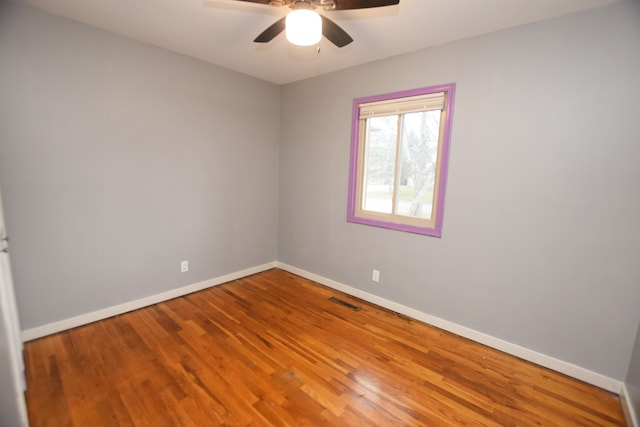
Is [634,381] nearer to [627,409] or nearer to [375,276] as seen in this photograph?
[627,409]

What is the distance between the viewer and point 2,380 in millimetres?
1096

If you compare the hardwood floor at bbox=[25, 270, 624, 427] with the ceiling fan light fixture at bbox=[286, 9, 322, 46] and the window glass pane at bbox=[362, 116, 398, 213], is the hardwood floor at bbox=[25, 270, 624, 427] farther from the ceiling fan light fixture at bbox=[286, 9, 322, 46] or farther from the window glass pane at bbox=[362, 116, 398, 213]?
the ceiling fan light fixture at bbox=[286, 9, 322, 46]

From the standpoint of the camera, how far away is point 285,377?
75.0 inches

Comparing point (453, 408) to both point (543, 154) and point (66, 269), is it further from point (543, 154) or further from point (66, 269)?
point (66, 269)

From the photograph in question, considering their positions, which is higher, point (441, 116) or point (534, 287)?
point (441, 116)

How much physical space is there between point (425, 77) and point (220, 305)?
2962mm

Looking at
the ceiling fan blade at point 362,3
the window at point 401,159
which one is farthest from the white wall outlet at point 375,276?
the ceiling fan blade at point 362,3

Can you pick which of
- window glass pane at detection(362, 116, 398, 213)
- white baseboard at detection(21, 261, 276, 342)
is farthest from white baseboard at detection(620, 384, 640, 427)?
white baseboard at detection(21, 261, 276, 342)

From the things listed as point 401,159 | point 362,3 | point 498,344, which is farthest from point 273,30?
point 498,344

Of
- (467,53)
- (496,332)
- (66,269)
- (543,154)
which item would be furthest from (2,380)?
(467,53)

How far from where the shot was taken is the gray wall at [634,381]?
5.27 ft

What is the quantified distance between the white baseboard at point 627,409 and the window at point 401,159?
1486 millimetres

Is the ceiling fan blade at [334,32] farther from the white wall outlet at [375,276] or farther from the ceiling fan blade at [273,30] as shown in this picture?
the white wall outlet at [375,276]

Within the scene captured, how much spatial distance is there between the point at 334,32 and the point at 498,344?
268 centimetres
